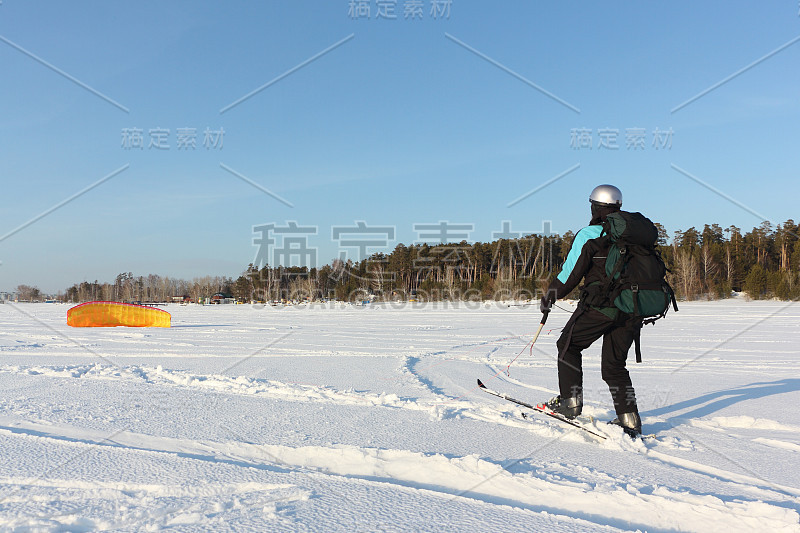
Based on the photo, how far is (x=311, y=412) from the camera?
447 cm

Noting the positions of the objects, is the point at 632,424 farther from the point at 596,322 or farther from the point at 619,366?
the point at 596,322

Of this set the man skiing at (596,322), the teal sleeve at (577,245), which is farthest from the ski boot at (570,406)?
the teal sleeve at (577,245)

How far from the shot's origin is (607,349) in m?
3.84

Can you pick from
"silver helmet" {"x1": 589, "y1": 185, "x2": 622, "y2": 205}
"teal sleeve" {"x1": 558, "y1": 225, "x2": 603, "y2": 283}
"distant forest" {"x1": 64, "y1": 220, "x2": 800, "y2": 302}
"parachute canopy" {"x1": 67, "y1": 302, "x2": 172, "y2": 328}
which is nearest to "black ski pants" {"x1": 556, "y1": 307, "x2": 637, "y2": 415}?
"teal sleeve" {"x1": 558, "y1": 225, "x2": 603, "y2": 283}

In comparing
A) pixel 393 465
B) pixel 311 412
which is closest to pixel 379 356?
pixel 311 412

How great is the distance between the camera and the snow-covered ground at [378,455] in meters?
2.36

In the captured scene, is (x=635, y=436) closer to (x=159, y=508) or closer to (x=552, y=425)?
(x=552, y=425)

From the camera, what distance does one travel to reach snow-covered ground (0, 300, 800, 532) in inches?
92.7

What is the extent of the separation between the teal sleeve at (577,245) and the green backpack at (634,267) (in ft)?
0.27

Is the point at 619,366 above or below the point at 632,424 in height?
above

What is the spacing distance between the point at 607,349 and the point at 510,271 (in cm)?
6521

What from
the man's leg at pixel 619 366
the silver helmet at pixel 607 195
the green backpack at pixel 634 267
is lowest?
the man's leg at pixel 619 366

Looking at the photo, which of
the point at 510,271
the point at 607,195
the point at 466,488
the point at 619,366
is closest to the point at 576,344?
the point at 619,366

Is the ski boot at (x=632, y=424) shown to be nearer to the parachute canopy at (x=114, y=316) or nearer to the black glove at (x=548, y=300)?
the black glove at (x=548, y=300)
